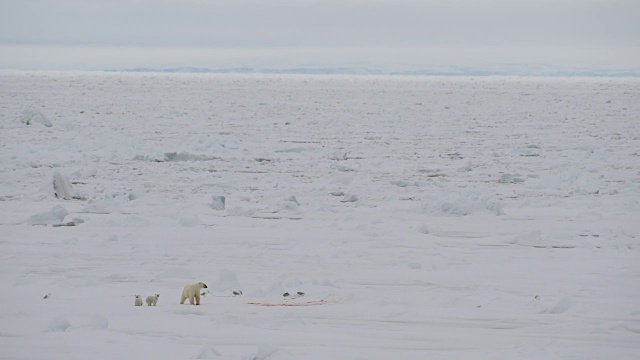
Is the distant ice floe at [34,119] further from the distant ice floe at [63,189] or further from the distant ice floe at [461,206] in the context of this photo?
the distant ice floe at [461,206]

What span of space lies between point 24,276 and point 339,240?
2232mm

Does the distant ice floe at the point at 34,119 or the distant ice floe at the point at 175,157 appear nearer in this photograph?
the distant ice floe at the point at 175,157

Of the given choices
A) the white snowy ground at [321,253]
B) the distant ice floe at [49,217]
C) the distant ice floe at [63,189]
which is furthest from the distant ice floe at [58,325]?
the distant ice floe at [63,189]

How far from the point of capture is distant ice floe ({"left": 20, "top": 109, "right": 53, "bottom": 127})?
18219mm

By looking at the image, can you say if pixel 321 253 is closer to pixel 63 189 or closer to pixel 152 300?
pixel 152 300

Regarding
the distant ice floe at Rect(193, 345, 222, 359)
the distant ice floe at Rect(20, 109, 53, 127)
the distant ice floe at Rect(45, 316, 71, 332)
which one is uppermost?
the distant ice floe at Rect(193, 345, 222, 359)

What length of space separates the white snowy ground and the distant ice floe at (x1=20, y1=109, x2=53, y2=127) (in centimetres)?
467

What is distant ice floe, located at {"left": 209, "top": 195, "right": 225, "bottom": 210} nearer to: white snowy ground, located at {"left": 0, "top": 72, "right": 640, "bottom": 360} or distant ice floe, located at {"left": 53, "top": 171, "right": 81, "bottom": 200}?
white snowy ground, located at {"left": 0, "top": 72, "right": 640, "bottom": 360}

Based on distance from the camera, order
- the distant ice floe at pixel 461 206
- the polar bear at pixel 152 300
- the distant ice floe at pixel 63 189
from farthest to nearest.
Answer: the distant ice floe at pixel 63 189 → the distant ice floe at pixel 461 206 → the polar bear at pixel 152 300

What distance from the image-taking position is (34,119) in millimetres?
18359

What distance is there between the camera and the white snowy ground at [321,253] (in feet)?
13.1

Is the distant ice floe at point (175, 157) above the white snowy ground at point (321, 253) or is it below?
below

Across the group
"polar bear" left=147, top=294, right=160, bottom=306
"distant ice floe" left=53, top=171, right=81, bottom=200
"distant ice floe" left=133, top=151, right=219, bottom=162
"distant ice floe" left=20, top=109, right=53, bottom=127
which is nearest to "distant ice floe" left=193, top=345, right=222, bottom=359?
"polar bear" left=147, top=294, right=160, bottom=306

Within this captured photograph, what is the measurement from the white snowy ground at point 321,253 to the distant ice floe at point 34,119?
4672 mm
